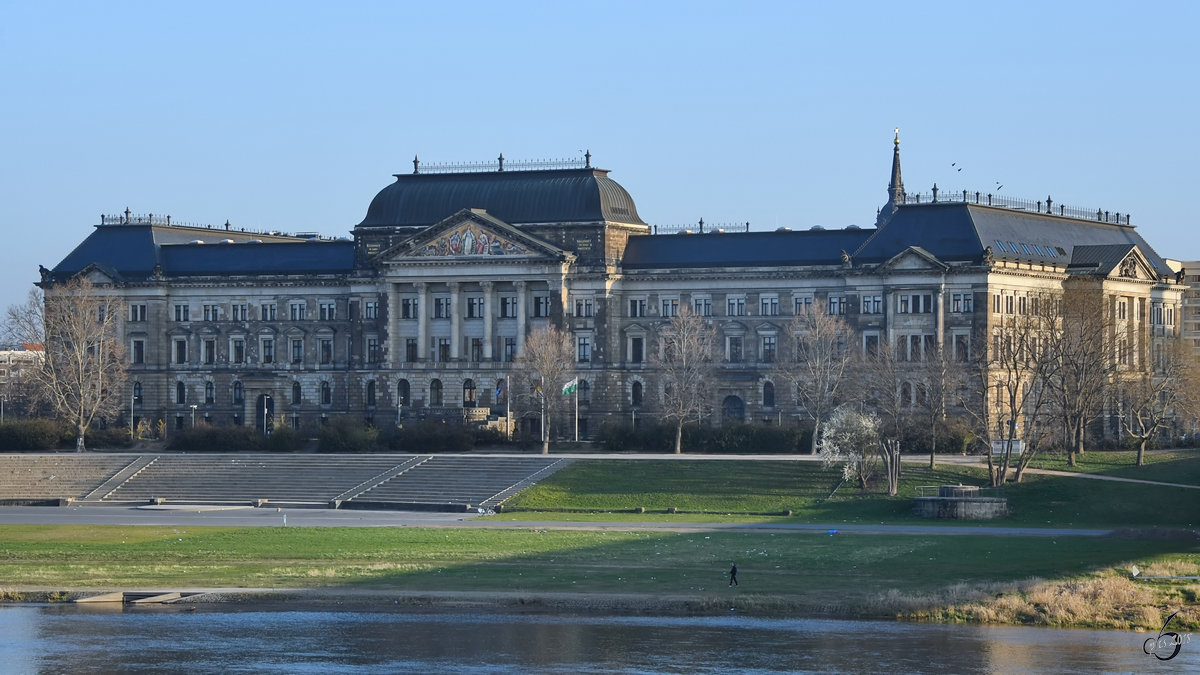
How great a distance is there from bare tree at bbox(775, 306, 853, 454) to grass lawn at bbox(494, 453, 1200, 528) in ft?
53.7

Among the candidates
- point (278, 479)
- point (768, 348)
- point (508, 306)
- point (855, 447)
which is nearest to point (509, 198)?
point (508, 306)

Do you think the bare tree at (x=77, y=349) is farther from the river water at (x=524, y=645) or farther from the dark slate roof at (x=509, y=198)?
the river water at (x=524, y=645)

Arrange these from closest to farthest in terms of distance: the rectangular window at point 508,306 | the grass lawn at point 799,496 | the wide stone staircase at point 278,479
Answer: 1. the grass lawn at point 799,496
2. the wide stone staircase at point 278,479
3. the rectangular window at point 508,306

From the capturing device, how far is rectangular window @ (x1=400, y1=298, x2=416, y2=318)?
159750mm

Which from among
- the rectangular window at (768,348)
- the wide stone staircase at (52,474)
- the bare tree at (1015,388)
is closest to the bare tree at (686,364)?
the rectangular window at (768,348)

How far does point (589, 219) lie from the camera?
154250mm

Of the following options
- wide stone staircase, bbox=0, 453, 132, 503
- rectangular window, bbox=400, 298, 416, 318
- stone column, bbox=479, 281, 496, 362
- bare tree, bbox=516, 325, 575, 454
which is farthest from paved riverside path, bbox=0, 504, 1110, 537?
rectangular window, bbox=400, 298, 416, 318

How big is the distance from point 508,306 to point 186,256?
29532mm

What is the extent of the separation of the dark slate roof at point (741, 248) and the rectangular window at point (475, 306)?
11.9 meters

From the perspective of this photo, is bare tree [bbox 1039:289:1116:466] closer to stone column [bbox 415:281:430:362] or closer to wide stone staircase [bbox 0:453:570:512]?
wide stone staircase [bbox 0:453:570:512]

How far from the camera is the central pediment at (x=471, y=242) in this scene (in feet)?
504

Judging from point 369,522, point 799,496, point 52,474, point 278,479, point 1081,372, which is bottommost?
point 369,522

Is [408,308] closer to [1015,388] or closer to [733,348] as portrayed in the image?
[733,348]

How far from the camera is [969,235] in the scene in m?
144
